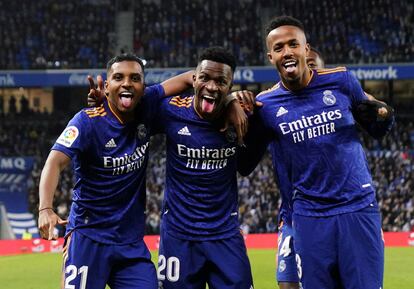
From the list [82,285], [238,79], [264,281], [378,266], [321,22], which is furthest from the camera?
[321,22]

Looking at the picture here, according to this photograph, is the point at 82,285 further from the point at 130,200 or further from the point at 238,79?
the point at 238,79

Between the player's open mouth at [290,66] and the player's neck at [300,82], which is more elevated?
the player's open mouth at [290,66]

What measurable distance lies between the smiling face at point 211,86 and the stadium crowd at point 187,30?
2394 cm

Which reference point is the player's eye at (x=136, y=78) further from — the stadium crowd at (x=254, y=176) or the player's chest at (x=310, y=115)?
the stadium crowd at (x=254, y=176)

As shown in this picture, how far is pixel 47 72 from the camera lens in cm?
2902

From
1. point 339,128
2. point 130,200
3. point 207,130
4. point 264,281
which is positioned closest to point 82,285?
point 130,200

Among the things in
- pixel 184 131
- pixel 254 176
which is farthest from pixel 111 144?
pixel 254 176

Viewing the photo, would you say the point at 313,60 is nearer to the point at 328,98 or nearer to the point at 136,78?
the point at 328,98

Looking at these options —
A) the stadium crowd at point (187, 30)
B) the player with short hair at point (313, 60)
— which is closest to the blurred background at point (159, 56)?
the stadium crowd at point (187, 30)

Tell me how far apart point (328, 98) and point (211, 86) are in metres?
0.90

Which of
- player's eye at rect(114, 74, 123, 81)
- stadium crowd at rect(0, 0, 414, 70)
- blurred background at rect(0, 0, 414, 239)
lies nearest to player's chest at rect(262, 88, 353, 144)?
player's eye at rect(114, 74, 123, 81)

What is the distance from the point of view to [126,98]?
223 inches

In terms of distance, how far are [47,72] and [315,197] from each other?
25.1m

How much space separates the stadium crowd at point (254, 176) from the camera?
75.5 feet
